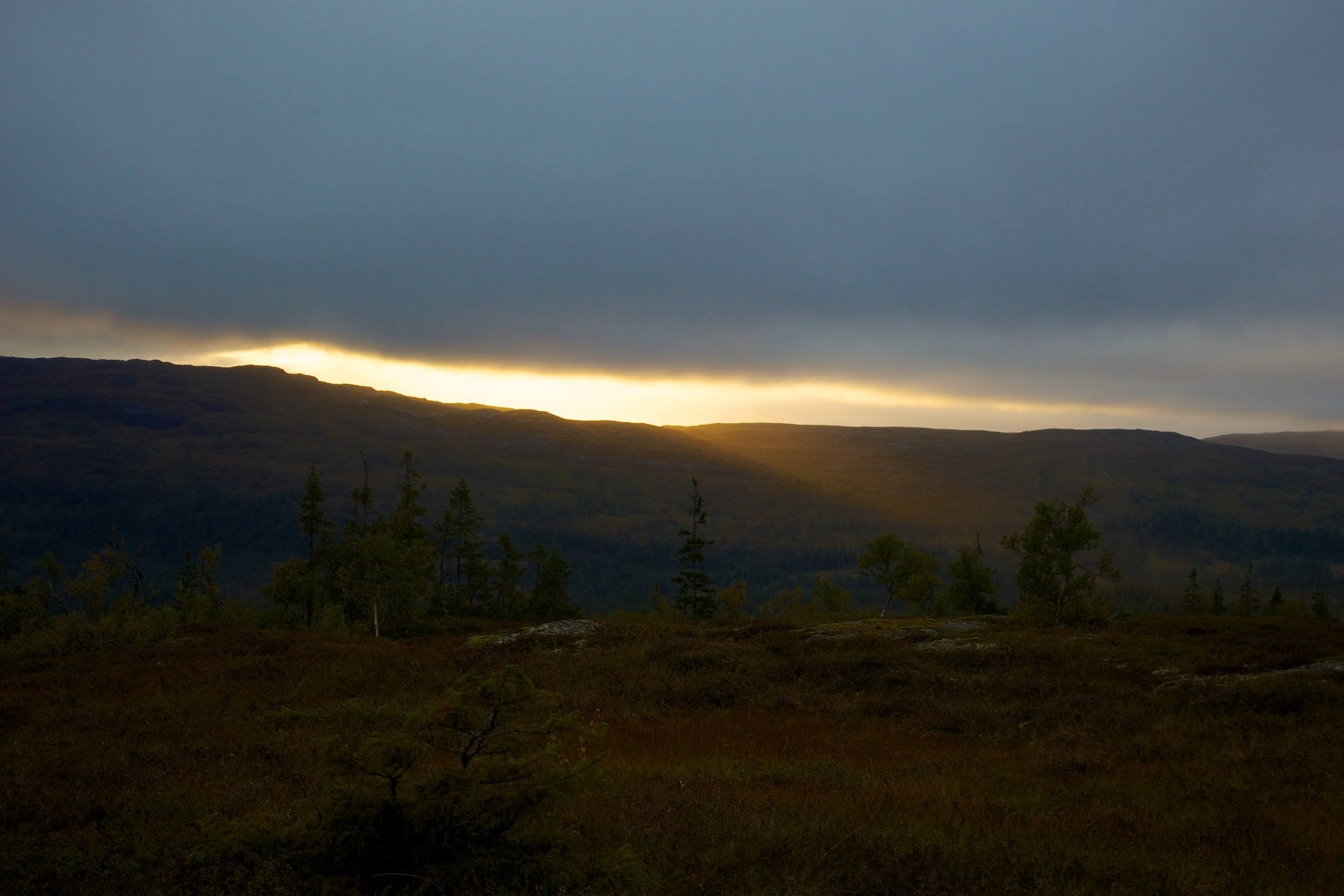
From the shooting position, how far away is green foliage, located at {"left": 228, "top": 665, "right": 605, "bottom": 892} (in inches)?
272

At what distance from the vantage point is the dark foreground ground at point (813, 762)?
7668mm

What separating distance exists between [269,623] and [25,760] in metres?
71.7

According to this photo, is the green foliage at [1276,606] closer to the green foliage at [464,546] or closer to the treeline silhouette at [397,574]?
the treeline silhouette at [397,574]

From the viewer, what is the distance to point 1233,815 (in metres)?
9.95

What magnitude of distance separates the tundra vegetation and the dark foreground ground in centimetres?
7

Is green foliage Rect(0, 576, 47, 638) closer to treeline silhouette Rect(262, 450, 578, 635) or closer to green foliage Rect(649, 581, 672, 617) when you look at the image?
treeline silhouette Rect(262, 450, 578, 635)

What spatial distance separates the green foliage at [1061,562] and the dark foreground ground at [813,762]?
50.1 ft

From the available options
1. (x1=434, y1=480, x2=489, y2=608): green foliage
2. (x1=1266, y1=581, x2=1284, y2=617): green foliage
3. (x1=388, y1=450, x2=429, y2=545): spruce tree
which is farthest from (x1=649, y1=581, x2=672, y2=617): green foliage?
(x1=1266, y1=581, x2=1284, y2=617): green foliage

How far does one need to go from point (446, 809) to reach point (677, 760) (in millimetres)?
8667

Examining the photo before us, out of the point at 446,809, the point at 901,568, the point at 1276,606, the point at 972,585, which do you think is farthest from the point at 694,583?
the point at 1276,606

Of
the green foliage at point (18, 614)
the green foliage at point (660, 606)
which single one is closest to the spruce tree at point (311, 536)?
the green foliage at point (18, 614)

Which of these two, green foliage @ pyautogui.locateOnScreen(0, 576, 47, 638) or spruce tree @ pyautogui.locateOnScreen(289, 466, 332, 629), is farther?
spruce tree @ pyautogui.locateOnScreen(289, 466, 332, 629)

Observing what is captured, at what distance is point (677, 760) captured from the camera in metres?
14.8

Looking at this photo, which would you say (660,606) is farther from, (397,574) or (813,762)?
(813,762)
